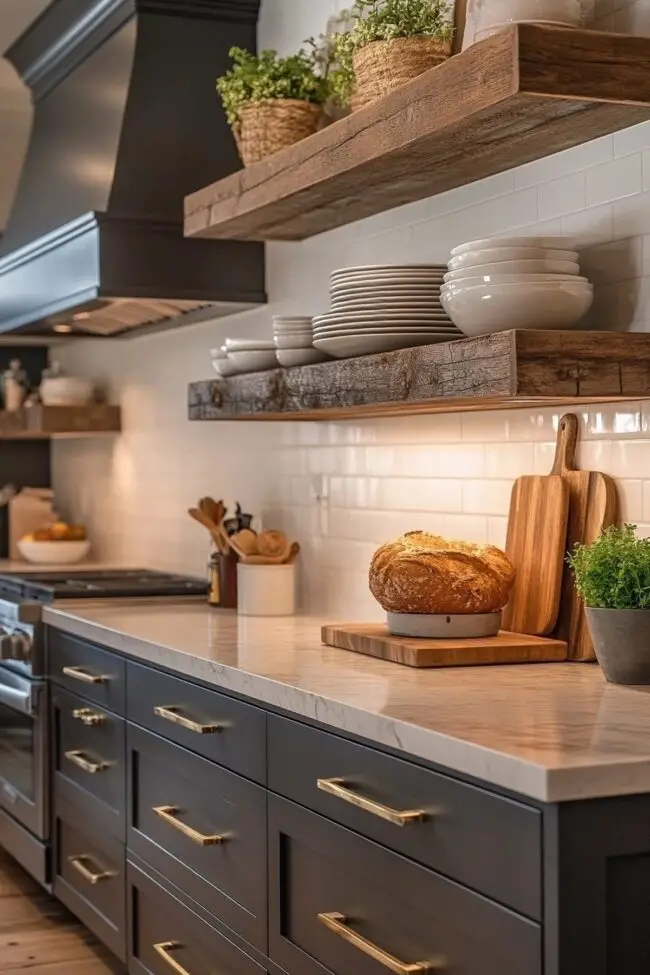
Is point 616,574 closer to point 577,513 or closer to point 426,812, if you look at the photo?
point 577,513

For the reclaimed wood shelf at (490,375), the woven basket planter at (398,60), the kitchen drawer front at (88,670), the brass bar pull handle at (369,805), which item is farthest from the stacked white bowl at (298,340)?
the brass bar pull handle at (369,805)

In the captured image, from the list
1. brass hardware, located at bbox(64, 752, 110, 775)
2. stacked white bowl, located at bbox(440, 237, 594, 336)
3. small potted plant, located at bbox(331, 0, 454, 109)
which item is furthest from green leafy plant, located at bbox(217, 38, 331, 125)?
brass hardware, located at bbox(64, 752, 110, 775)

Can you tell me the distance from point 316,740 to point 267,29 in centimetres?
261

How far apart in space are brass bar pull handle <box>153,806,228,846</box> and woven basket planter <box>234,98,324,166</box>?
1546 mm

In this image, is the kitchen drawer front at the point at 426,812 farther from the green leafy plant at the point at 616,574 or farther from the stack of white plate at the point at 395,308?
the stack of white plate at the point at 395,308

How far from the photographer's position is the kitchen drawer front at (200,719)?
2.70 metres

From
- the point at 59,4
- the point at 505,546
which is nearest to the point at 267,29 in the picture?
the point at 59,4

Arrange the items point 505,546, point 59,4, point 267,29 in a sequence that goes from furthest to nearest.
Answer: point 59,4, point 267,29, point 505,546

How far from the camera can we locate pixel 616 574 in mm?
2426

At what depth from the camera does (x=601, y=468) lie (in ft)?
9.39

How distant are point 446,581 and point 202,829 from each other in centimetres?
70

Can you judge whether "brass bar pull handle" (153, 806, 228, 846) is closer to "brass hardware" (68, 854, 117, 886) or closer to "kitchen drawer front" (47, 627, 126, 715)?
"kitchen drawer front" (47, 627, 126, 715)

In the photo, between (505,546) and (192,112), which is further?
(192,112)

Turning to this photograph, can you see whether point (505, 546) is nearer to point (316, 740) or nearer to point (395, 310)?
point (395, 310)
